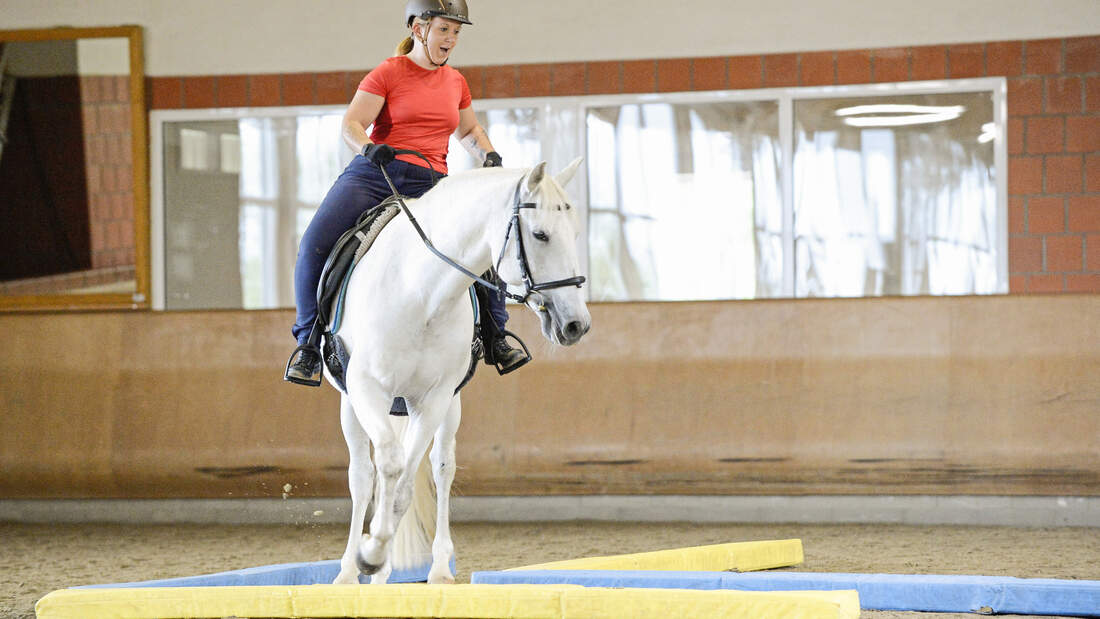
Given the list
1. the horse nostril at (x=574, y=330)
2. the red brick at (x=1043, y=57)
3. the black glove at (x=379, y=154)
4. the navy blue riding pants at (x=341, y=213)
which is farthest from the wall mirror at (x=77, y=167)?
the red brick at (x=1043, y=57)

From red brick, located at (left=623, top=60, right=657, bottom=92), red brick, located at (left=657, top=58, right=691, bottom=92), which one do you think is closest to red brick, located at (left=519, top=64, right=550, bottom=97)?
red brick, located at (left=623, top=60, right=657, bottom=92)

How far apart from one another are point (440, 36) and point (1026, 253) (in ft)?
15.3

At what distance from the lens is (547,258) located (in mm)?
3578

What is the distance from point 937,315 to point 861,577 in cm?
310

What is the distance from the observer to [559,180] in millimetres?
3762

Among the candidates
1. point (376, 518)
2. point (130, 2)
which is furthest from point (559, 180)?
point (130, 2)

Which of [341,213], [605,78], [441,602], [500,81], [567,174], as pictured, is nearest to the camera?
[441,602]

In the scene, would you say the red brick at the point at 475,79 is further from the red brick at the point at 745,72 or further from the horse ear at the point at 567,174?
the horse ear at the point at 567,174

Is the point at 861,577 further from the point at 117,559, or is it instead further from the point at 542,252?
the point at 117,559

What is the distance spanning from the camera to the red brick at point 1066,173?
7.41 metres

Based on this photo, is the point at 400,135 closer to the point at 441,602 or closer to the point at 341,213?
the point at 341,213

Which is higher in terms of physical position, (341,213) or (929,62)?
Answer: (929,62)

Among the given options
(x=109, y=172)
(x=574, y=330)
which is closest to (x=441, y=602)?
(x=574, y=330)

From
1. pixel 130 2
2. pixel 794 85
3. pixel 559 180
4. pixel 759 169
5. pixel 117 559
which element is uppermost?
pixel 130 2
